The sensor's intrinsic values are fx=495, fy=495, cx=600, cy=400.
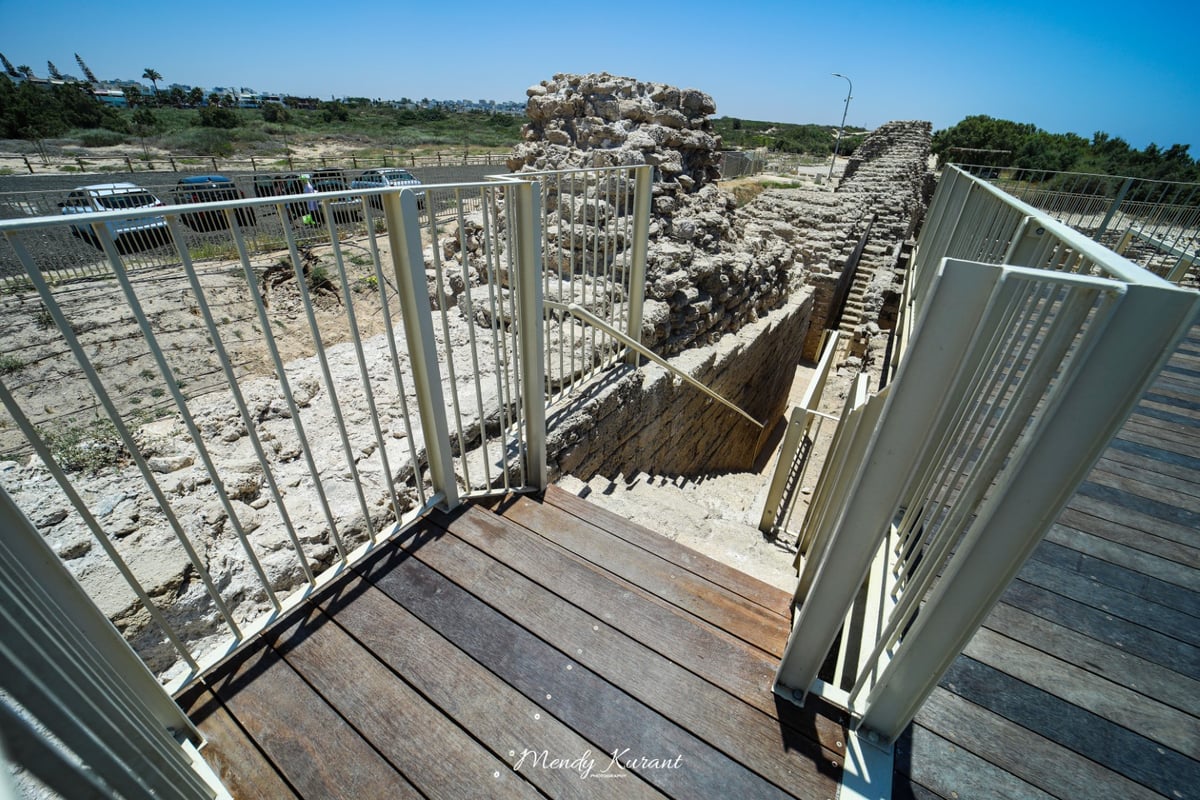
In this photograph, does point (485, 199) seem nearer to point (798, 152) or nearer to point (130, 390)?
point (130, 390)

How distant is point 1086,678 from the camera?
1.93 metres

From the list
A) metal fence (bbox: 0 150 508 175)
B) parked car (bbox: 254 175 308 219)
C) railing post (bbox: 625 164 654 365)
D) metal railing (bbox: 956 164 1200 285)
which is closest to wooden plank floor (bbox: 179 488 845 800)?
railing post (bbox: 625 164 654 365)

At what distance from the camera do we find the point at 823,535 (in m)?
2.21

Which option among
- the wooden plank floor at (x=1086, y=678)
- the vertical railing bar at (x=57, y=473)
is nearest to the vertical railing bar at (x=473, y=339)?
the vertical railing bar at (x=57, y=473)

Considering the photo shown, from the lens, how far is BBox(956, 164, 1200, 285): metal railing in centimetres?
614

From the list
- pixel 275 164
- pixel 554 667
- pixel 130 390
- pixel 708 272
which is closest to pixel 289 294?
pixel 130 390

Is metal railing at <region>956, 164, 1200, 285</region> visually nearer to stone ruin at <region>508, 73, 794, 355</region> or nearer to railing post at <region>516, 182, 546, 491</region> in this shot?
stone ruin at <region>508, 73, 794, 355</region>

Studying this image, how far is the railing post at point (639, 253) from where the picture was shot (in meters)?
3.48

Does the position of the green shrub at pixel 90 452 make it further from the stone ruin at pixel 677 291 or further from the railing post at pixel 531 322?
the stone ruin at pixel 677 291

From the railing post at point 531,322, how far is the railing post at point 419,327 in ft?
1.52

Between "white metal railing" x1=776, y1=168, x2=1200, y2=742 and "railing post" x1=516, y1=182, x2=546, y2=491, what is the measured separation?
1592mm

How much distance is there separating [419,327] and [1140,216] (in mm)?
10862

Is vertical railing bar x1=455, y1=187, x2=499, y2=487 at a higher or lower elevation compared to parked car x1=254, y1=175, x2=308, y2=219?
higher

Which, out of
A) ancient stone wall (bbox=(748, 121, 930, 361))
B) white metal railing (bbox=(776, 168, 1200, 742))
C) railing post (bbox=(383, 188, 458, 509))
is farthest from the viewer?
ancient stone wall (bbox=(748, 121, 930, 361))
